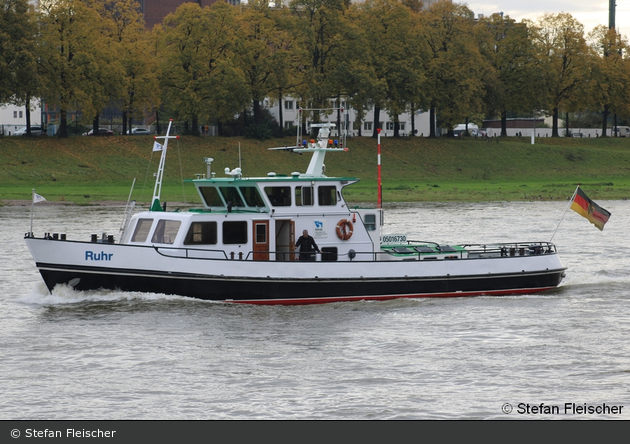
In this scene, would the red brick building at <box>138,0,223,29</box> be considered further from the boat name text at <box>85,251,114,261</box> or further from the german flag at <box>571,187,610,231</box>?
the boat name text at <box>85,251,114,261</box>

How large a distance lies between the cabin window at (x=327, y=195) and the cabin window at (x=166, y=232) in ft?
13.6

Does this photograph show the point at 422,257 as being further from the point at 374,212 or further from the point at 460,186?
the point at 460,186

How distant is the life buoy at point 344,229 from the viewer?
26.9m

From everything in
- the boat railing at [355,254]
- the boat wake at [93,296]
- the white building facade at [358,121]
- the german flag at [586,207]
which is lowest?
the boat wake at [93,296]

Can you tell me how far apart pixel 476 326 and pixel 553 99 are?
8465cm

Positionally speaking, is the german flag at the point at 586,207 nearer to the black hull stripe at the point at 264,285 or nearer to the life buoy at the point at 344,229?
the black hull stripe at the point at 264,285

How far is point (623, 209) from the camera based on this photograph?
60438mm

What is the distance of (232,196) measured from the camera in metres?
26.5

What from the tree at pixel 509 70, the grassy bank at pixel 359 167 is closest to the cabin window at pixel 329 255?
the grassy bank at pixel 359 167

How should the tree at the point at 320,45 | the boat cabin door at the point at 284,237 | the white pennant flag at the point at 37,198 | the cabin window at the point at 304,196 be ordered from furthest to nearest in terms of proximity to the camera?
the tree at the point at 320,45
the cabin window at the point at 304,196
the boat cabin door at the point at 284,237
the white pennant flag at the point at 37,198

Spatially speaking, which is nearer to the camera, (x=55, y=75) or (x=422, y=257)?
(x=422, y=257)

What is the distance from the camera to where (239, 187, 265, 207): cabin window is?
26.3m
